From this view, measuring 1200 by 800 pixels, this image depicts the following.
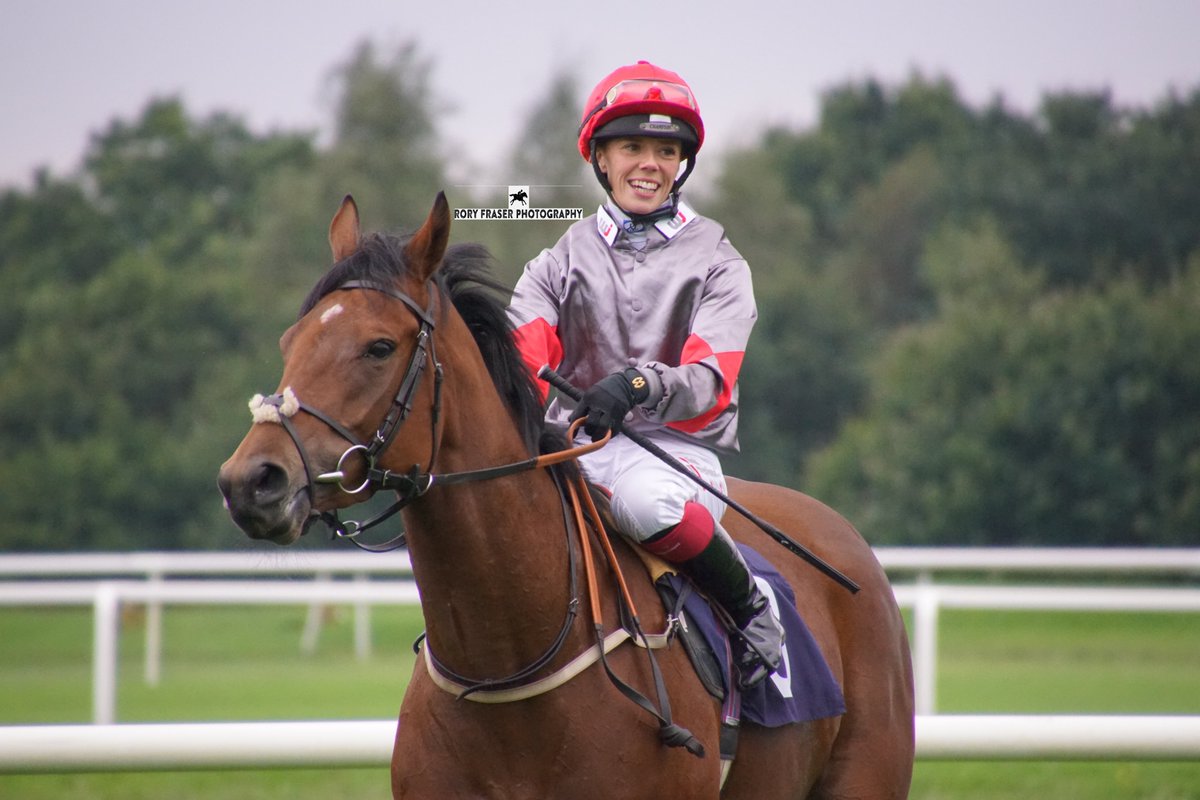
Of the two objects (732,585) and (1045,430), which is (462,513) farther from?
(1045,430)

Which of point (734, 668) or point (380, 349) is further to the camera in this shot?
point (734, 668)

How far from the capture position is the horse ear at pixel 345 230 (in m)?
3.41

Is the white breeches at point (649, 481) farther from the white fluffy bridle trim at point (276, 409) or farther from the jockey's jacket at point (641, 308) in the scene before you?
the white fluffy bridle trim at point (276, 409)

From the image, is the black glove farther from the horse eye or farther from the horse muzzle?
the horse muzzle

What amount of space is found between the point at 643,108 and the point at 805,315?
1328 inches

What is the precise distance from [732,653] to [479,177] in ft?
91.0

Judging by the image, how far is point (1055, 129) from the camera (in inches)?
1574

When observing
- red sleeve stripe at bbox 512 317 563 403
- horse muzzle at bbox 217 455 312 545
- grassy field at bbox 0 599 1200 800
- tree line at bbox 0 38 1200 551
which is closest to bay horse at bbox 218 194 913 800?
horse muzzle at bbox 217 455 312 545

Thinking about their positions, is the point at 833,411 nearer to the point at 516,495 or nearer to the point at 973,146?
the point at 973,146

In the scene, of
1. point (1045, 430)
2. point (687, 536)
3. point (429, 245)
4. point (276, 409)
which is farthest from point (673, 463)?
point (1045, 430)

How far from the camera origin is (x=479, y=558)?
3334mm

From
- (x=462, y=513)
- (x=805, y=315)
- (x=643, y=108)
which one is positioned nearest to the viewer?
(x=462, y=513)

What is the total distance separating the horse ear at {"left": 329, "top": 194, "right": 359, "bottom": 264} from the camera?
134 inches

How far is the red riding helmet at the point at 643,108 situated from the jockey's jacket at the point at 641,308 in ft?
0.72
